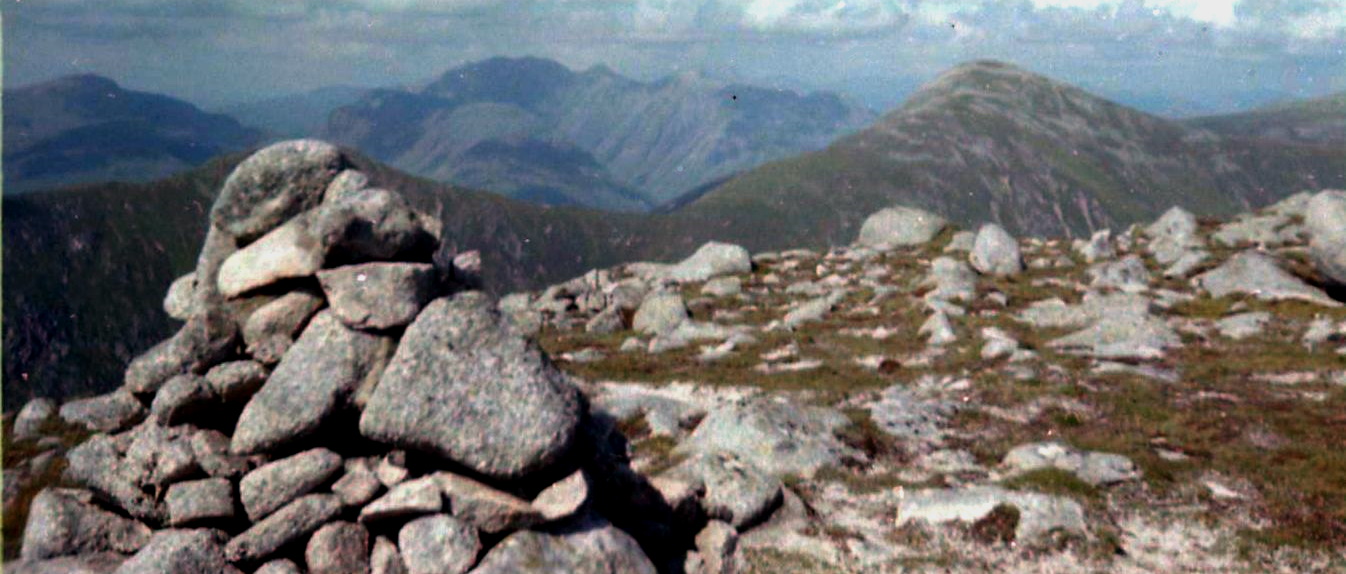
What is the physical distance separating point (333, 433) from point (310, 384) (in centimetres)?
154

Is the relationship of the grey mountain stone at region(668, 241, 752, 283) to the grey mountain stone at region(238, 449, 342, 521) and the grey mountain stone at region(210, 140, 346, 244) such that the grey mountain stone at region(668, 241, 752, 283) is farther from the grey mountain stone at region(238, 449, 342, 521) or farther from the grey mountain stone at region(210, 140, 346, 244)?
the grey mountain stone at region(238, 449, 342, 521)

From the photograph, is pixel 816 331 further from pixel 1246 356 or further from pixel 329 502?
pixel 329 502

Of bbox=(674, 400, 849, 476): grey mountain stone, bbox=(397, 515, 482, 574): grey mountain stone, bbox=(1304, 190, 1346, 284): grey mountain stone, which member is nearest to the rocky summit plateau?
bbox=(397, 515, 482, 574): grey mountain stone

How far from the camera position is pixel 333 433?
78.3ft

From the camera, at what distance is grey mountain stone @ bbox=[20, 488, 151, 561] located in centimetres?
2191

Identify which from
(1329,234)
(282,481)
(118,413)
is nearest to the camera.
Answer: (282,481)

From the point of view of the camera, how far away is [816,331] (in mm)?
72562

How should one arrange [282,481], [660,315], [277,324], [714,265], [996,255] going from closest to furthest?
[282,481] → [277,324] → [660,315] → [996,255] → [714,265]

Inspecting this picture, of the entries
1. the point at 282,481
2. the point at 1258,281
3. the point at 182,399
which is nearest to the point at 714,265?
the point at 1258,281

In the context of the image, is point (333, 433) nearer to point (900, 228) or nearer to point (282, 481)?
point (282, 481)

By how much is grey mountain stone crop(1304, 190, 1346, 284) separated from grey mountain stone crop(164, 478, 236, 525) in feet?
273

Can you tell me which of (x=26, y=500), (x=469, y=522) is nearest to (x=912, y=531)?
(x=469, y=522)

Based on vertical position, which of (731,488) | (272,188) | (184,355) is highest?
(272,188)

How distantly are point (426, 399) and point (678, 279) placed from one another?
8447 cm
